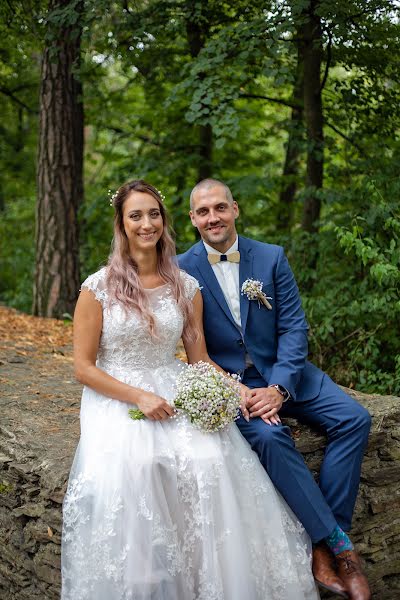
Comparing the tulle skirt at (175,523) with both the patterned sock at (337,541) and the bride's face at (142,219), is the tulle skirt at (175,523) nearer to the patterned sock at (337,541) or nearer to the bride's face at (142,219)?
the patterned sock at (337,541)

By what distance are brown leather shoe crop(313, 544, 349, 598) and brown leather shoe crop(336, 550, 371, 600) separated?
0.03 m

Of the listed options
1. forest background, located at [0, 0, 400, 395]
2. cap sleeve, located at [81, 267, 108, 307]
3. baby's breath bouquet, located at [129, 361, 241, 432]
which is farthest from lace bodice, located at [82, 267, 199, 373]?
forest background, located at [0, 0, 400, 395]

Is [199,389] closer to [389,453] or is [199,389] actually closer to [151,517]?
[151,517]

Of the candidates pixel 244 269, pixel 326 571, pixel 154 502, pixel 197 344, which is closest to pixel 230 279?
pixel 244 269

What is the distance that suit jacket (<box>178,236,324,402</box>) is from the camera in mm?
3756

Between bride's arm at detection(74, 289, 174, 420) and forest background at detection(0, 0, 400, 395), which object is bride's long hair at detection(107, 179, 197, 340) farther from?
forest background at detection(0, 0, 400, 395)

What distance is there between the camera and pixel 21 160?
12844 mm

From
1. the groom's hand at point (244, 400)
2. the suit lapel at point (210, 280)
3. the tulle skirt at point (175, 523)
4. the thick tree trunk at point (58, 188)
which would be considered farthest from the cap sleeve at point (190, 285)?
the thick tree trunk at point (58, 188)

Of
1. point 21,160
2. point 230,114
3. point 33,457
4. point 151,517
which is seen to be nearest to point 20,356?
point 33,457

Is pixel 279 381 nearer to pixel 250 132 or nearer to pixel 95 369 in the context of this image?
pixel 95 369

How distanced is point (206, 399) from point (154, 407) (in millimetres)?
266

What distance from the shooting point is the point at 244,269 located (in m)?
3.92

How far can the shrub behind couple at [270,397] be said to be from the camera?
3105 mm

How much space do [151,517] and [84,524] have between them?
0.31m
